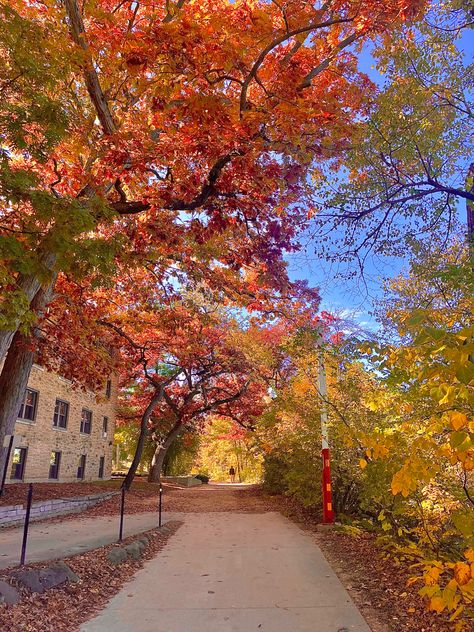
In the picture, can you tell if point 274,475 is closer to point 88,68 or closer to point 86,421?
point 86,421

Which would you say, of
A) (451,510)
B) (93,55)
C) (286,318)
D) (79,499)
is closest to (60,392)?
(79,499)

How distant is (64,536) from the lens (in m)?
9.42

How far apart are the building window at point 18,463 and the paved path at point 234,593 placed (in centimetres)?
1169

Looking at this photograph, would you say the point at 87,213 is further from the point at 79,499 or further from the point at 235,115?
the point at 79,499

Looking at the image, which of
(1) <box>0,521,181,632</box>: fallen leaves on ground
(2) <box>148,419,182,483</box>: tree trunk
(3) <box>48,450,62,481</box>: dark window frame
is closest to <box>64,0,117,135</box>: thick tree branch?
(1) <box>0,521,181,632</box>: fallen leaves on ground

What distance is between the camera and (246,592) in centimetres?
583

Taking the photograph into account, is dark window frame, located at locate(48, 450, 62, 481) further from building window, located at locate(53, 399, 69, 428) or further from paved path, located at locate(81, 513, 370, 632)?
paved path, located at locate(81, 513, 370, 632)

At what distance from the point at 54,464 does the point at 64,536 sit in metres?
14.0

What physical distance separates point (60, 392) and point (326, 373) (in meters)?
15.5

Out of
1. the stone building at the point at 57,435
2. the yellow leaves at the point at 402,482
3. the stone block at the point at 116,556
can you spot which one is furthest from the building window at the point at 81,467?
the yellow leaves at the point at 402,482

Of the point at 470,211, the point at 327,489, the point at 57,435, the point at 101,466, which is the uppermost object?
the point at 470,211

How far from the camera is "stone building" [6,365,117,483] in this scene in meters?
19.2

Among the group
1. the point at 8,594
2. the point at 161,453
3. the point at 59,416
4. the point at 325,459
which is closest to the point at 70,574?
the point at 8,594

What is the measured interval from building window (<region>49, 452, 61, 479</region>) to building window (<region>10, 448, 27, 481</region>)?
267 cm
